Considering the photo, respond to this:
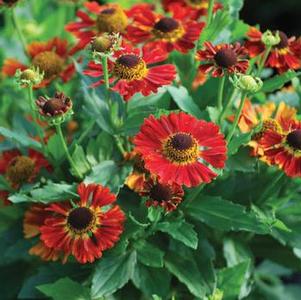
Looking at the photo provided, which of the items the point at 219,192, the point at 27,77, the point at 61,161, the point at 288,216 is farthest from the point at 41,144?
the point at 288,216

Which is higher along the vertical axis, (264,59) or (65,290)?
(264,59)

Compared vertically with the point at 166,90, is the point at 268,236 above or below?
below

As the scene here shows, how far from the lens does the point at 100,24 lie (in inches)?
57.9

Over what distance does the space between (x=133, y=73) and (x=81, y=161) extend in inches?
8.5

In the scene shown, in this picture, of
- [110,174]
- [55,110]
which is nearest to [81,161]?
[110,174]

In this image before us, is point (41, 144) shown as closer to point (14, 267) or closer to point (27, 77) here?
point (27, 77)

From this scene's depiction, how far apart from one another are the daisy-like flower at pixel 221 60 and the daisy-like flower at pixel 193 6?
33 centimetres

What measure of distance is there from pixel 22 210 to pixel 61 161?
20cm

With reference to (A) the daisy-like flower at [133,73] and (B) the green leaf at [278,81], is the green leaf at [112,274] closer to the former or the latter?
(A) the daisy-like flower at [133,73]

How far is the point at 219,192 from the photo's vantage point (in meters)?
1.34

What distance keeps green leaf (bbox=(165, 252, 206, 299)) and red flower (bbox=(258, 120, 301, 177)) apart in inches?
11.0

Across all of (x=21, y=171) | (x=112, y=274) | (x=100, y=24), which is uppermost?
(x=100, y=24)

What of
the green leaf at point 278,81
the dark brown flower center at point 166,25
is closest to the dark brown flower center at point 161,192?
the green leaf at point 278,81

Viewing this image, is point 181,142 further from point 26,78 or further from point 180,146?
point 26,78
